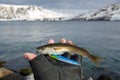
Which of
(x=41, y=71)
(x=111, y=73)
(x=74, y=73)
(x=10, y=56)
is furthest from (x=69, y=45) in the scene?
(x=10, y=56)

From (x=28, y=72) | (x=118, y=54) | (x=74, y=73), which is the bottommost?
(x=118, y=54)

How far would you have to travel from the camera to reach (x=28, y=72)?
20.1 metres

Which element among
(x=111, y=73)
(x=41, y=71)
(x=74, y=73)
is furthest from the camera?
(x=111, y=73)

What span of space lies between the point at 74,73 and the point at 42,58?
535mm

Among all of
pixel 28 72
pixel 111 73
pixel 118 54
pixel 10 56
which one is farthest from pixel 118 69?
pixel 10 56

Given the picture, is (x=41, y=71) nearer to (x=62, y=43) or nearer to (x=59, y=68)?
(x=59, y=68)

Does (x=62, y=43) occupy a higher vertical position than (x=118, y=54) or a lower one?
higher

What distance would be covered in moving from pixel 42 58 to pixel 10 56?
110 ft

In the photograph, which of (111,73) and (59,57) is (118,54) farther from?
(59,57)

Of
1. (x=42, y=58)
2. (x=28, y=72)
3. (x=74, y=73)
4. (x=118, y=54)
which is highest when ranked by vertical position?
(x=42, y=58)

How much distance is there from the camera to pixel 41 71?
3668mm

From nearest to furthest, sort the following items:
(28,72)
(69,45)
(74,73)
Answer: (74,73)
(69,45)
(28,72)

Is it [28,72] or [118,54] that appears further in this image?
[118,54]

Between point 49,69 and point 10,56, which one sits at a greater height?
point 49,69
